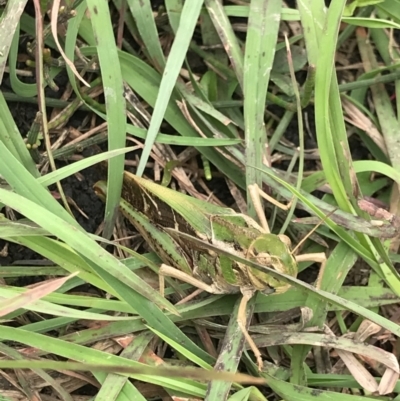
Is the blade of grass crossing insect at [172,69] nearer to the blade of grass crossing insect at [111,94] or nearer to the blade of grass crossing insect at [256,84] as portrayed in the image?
the blade of grass crossing insect at [111,94]

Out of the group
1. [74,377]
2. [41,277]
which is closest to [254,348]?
[74,377]

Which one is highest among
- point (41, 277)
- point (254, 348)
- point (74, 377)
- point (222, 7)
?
point (222, 7)

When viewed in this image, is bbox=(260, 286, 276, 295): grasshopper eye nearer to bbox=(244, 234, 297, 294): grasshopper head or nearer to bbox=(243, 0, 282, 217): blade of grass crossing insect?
bbox=(244, 234, 297, 294): grasshopper head

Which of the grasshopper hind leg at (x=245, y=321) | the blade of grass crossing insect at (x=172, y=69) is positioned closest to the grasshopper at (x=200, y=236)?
the grasshopper hind leg at (x=245, y=321)

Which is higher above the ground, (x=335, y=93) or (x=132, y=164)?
(x=335, y=93)

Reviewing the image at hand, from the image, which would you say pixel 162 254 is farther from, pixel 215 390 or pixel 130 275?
pixel 215 390
